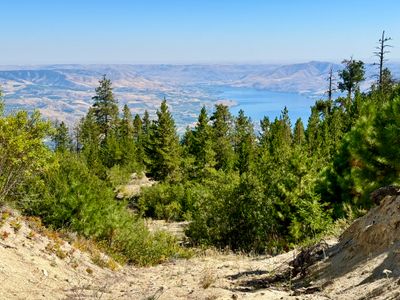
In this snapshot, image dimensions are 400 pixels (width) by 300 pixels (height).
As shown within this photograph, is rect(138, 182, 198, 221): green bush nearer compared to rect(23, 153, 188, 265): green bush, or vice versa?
rect(23, 153, 188, 265): green bush

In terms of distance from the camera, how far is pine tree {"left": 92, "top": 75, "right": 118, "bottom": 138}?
72.3m

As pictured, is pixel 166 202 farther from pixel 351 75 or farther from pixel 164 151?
pixel 351 75

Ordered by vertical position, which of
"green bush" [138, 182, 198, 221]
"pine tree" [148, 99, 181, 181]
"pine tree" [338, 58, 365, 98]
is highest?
"pine tree" [338, 58, 365, 98]

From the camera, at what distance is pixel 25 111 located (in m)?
14.1

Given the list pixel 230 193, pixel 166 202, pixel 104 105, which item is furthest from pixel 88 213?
pixel 104 105

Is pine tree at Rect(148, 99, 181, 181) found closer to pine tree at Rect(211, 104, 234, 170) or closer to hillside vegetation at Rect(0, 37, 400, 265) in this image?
pine tree at Rect(211, 104, 234, 170)

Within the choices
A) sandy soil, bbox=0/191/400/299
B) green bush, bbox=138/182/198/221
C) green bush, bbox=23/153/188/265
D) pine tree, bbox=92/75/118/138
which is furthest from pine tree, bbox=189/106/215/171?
sandy soil, bbox=0/191/400/299

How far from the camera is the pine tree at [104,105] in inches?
2847

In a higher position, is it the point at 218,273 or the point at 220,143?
the point at 218,273

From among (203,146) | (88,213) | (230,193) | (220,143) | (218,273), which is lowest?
(220,143)

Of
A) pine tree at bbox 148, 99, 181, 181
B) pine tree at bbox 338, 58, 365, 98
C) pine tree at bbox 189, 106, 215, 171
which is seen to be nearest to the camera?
pine tree at bbox 148, 99, 181, 181

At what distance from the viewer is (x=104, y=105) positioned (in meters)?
73.2

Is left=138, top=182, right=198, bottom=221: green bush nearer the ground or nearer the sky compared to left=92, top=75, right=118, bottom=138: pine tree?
nearer the ground

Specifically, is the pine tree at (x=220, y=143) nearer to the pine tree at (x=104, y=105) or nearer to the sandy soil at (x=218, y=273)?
the pine tree at (x=104, y=105)
